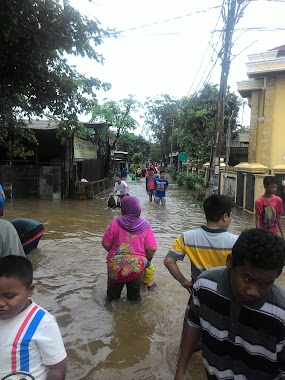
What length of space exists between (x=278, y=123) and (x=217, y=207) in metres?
16.3

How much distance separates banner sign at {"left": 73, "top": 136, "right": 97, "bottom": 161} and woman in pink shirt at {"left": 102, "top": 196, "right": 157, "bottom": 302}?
1334cm

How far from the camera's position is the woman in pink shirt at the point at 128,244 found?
4371 millimetres

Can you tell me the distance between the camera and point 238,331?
1683mm

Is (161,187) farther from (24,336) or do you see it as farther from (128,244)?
(24,336)

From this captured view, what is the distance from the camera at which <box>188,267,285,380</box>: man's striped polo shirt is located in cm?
162

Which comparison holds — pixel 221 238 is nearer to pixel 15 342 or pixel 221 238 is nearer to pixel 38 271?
pixel 15 342

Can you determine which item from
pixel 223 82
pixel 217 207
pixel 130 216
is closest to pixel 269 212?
pixel 130 216

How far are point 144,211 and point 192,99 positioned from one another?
16776mm

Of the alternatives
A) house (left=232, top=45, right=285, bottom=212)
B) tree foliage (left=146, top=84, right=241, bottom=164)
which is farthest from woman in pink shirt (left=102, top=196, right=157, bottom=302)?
tree foliage (left=146, top=84, right=241, bottom=164)

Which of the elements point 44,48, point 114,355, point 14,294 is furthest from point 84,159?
point 14,294

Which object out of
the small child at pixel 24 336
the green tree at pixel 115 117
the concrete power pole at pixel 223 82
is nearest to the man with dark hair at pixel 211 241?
the small child at pixel 24 336

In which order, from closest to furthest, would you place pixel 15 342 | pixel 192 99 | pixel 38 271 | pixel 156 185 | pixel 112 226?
pixel 15 342 → pixel 112 226 → pixel 38 271 → pixel 156 185 → pixel 192 99

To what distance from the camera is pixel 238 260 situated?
63.7 inches

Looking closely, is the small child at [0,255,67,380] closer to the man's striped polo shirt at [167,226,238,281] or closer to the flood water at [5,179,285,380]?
the man's striped polo shirt at [167,226,238,281]
